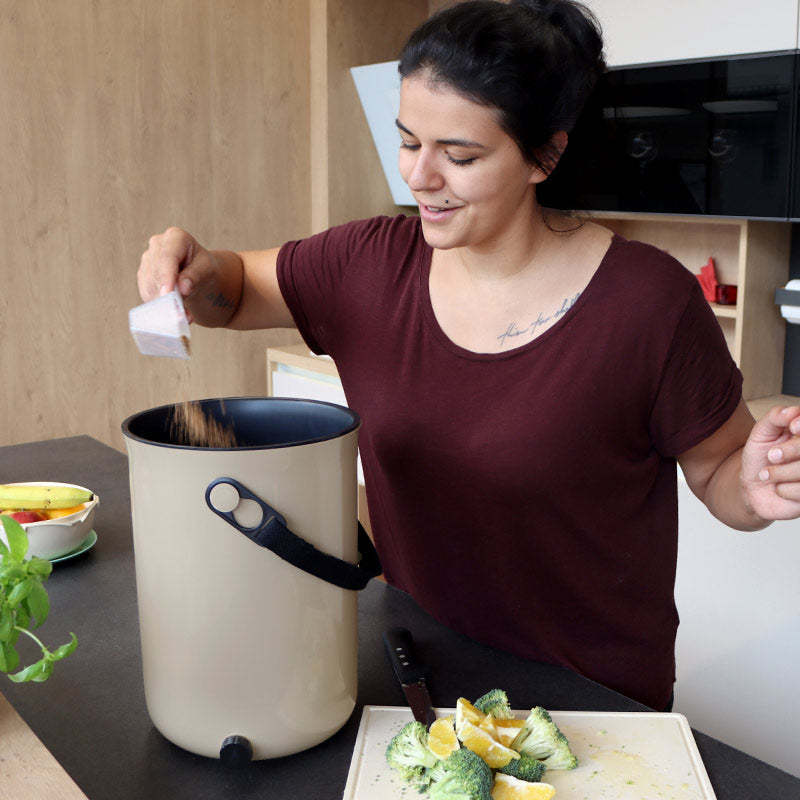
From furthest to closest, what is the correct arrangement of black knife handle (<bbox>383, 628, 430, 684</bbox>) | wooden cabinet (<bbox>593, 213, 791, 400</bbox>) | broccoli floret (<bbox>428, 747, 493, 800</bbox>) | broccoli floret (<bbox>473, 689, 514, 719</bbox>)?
wooden cabinet (<bbox>593, 213, 791, 400</bbox>) < black knife handle (<bbox>383, 628, 430, 684</bbox>) < broccoli floret (<bbox>473, 689, 514, 719</bbox>) < broccoli floret (<bbox>428, 747, 493, 800</bbox>)

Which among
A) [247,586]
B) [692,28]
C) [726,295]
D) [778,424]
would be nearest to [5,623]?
[247,586]

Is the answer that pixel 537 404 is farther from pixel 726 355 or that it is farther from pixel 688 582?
pixel 688 582

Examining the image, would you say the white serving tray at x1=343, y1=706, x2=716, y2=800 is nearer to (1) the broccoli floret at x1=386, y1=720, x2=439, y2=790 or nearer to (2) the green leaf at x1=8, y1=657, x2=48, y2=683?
(1) the broccoli floret at x1=386, y1=720, x2=439, y2=790

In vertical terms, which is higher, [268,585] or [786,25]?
[786,25]

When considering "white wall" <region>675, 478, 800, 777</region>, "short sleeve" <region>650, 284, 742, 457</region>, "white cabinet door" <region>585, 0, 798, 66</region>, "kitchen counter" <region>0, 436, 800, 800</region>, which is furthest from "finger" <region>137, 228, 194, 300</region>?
"white cabinet door" <region>585, 0, 798, 66</region>

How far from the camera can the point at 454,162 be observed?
3.26ft

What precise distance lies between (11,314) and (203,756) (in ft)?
7.73

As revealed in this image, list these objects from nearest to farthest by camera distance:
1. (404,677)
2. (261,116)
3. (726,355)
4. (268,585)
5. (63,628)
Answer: (268,585)
(404,677)
(63,628)
(726,355)
(261,116)

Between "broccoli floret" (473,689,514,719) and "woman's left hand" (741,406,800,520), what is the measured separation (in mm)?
352

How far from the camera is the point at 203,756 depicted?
0.73m

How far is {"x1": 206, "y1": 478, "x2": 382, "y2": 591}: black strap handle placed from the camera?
2.14 ft

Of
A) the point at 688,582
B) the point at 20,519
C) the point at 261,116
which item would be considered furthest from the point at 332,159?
the point at 20,519

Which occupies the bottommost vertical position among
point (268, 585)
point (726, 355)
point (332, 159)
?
point (268, 585)

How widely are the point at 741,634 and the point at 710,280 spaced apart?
0.98m
